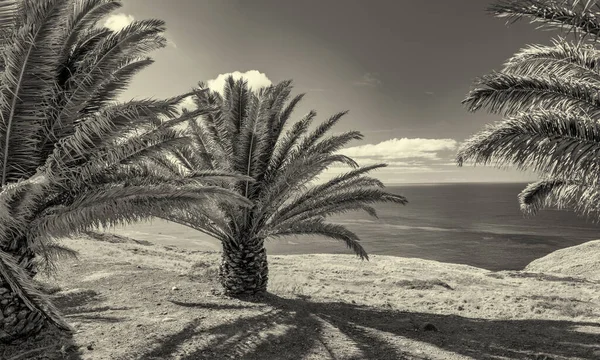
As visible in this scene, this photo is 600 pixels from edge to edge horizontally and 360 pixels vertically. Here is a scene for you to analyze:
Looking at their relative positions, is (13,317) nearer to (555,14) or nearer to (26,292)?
(26,292)

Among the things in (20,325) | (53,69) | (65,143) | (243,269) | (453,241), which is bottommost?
(453,241)

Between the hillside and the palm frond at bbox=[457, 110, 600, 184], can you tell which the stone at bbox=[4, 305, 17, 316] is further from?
the hillside

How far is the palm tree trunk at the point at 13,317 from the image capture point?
5434 mm

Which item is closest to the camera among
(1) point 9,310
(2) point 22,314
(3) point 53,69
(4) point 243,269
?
(1) point 9,310

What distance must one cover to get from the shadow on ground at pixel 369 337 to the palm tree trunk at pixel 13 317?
1.86 meters

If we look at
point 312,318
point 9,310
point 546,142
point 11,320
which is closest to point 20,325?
point 11,320

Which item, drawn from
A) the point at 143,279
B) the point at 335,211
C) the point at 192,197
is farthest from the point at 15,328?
the point at 335,211

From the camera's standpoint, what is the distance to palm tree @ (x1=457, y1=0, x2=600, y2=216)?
6.27 meters

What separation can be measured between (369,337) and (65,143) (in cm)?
646

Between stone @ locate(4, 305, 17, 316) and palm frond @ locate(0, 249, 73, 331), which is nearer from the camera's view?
palm frond @ locate(0, 249, 73, 331)

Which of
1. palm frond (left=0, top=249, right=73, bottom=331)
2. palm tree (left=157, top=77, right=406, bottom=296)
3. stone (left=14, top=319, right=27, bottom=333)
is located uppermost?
palm tree (left=157, top=77, right=406, bottom=296)

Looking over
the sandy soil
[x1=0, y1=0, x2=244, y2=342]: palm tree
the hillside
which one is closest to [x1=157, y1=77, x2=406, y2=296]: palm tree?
the sandy soil

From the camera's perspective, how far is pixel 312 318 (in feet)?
28.0

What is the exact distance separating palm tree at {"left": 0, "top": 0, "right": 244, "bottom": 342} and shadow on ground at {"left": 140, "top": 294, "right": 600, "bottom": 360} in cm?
234
